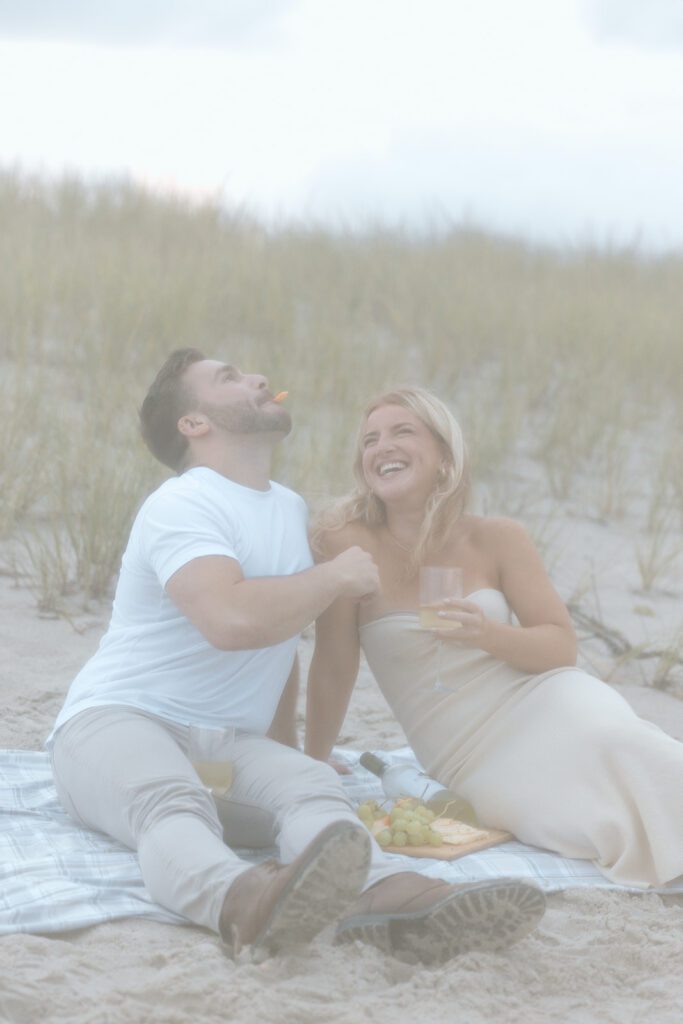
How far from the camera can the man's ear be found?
3.84 m

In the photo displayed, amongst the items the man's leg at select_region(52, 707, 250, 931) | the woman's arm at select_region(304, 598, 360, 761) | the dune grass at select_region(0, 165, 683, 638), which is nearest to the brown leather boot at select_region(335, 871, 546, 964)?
the man's leg at select_region(52, 707, 250, 931)

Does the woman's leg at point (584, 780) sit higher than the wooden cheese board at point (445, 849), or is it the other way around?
the woman's leg at point (584, 780)

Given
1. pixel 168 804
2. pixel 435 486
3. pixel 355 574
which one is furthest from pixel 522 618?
pixel 168 804

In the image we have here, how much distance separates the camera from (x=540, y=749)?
3.72 meters

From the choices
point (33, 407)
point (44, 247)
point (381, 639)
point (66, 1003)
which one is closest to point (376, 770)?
point (381, 639)

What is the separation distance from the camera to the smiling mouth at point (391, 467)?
3914mm

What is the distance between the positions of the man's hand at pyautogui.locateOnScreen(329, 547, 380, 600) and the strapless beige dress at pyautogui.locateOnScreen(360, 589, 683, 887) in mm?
422

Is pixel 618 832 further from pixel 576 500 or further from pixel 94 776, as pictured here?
pixel 576 500

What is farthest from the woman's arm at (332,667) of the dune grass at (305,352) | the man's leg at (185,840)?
the dune grass at (305,352)

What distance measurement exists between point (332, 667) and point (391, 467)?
24.0 inches

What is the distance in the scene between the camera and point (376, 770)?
428 cm

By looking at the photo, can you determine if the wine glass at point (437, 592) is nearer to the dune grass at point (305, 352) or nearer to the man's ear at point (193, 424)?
the man's ear at point (193, 424)

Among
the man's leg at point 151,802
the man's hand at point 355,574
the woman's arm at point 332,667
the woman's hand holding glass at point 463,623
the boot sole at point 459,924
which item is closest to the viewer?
the boot sole at point 459,924

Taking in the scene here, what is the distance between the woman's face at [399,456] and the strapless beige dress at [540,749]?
35 cm
